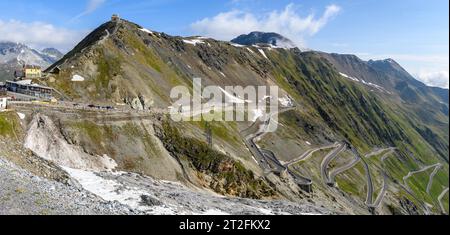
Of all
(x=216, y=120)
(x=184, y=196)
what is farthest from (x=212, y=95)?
(x=184, y=196)

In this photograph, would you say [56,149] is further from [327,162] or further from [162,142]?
[327,162]

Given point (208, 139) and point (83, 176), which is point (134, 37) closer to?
point (208, 139)

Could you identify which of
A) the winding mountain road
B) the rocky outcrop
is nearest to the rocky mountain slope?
the rocky outcrop

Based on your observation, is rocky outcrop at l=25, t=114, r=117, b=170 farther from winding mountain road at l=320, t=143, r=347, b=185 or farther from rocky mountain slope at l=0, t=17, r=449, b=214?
winding mountain road at l=320, t=143, r=347, b=185

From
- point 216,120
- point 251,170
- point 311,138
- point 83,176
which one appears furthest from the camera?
point 311,138

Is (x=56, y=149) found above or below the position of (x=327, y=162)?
above

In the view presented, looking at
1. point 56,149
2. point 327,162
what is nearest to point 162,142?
point 56,149

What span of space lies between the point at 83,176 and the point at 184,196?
666 inches

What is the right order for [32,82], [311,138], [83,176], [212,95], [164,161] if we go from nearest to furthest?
[83,176], [164,161], [32,82], [212,95], [311,138]

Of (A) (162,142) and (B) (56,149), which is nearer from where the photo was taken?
(B) (56,149)

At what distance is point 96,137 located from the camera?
81000 mm

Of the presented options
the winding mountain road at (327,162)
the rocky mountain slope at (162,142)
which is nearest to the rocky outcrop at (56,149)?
the rocky mountain slope at (162,142)

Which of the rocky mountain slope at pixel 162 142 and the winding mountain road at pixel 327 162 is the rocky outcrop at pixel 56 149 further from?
the winding mountain road at pixel 327 162

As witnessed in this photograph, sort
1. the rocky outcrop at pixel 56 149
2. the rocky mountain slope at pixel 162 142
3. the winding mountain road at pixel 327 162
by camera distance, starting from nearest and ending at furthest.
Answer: the rocky outcrop at pixel 56 149 → the rocky mountain slope at pixel 162 142 → the winding mountain road at pixel 327 162
